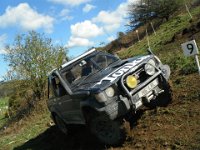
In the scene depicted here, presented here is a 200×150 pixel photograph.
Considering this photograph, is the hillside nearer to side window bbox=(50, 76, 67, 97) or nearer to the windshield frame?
side window bbox=(50, 76, 67, 97)

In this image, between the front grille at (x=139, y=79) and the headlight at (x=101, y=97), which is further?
the front grille at (x=139, y=79)

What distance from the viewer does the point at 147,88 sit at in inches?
310

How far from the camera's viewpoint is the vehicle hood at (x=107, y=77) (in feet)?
24.7

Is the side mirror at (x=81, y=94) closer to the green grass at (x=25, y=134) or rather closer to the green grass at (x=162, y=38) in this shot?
the green grass at (x=25, y=134)

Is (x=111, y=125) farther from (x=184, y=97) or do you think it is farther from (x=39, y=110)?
(x=39, y=110)

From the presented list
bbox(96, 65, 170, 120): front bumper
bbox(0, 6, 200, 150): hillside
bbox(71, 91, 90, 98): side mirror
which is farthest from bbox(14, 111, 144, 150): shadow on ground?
bbox(71, 91, 90, 98): side mirror

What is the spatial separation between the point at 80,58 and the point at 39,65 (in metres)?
15.7

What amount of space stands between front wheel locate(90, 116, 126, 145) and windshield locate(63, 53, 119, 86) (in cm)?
134

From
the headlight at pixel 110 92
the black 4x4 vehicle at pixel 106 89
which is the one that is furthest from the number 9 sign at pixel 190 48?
the headlight at pixel 110 92

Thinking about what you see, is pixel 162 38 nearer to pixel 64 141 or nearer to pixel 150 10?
pixel 64 141

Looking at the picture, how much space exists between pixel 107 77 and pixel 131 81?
0.55m

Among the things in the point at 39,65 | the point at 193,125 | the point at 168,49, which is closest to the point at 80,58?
the point at 193,125

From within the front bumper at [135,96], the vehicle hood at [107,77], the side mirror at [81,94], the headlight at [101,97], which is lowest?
the front bumper at [135,96]

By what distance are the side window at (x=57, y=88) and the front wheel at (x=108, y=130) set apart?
180 centimetres
